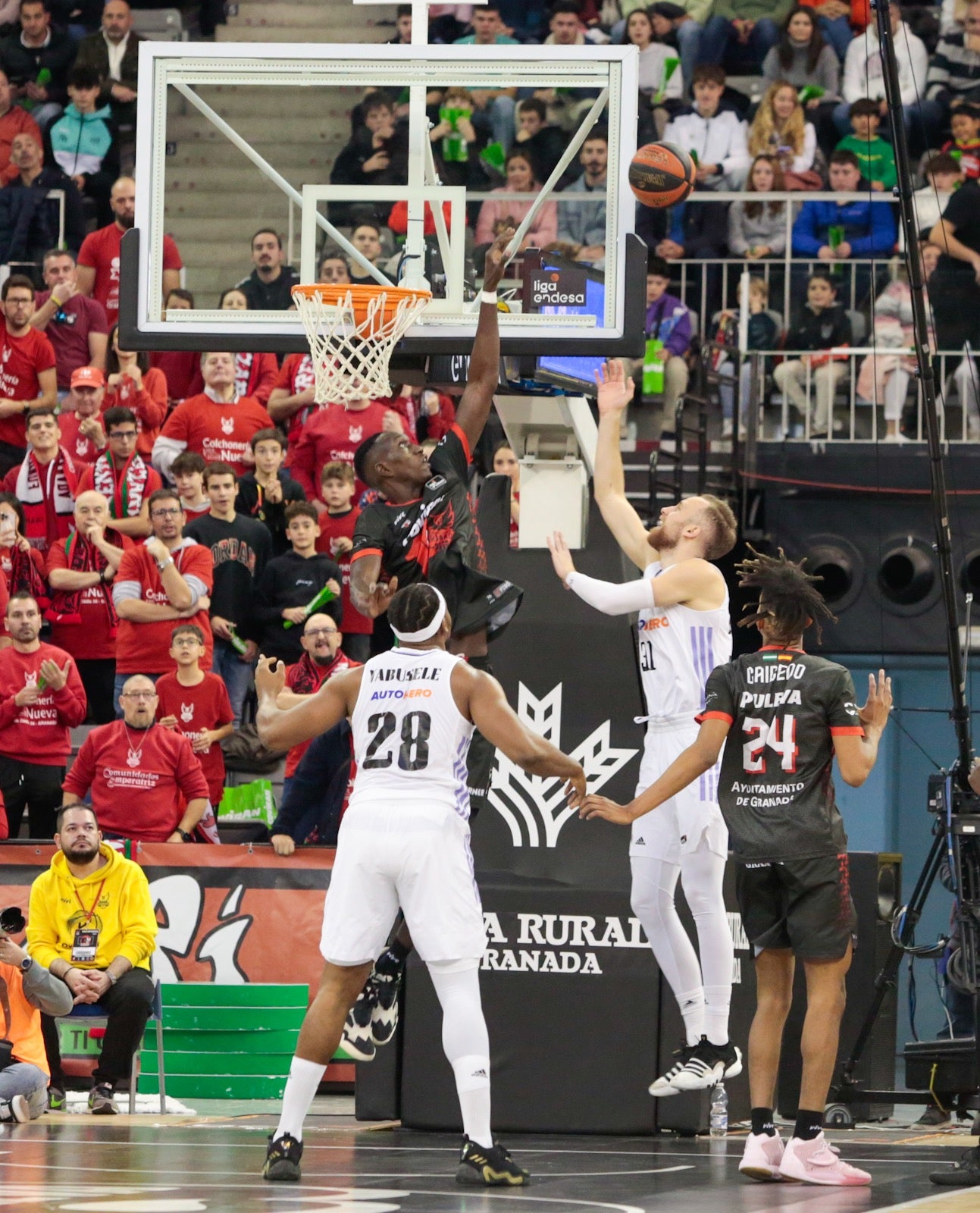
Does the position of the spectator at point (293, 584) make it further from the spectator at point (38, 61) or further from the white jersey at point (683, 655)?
the spectator at point (38, 61)

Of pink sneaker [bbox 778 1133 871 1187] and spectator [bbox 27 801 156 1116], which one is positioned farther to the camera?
spectator [bbox 27 801 156 1116]

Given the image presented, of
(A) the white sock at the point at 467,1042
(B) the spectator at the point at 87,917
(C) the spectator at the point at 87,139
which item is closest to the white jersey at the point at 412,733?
(A) the white sock at the point at 467,1042

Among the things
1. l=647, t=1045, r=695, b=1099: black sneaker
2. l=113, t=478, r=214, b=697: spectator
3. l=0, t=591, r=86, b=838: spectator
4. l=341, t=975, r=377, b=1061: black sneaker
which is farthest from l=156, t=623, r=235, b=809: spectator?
l=341, t=975, r=377, b=1061: black sneaker

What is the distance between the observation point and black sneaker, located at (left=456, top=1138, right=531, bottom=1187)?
7.15 meters

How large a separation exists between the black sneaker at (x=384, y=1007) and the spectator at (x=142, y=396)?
808cm

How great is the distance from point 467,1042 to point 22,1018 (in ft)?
13.6

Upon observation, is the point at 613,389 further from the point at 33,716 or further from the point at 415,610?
the point at 33,716

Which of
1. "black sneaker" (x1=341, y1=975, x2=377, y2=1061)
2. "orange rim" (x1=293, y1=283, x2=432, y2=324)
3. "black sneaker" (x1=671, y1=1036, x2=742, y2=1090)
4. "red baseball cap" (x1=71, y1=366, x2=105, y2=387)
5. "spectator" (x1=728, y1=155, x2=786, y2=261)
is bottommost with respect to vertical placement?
"black sneaker" (x1=671, y1=1036, x2=742, y2=1090)

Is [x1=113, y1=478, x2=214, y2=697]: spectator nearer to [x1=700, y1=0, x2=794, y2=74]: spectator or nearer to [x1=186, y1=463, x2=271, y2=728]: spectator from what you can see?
[x1=186, y1=463, x2=271, y2=728]: spectator

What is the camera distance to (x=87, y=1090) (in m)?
12.4

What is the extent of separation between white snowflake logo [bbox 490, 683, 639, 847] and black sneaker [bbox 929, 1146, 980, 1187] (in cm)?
315

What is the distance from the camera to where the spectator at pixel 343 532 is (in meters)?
14.0

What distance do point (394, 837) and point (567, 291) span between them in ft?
10.5

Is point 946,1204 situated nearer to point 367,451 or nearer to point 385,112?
point 367,451
